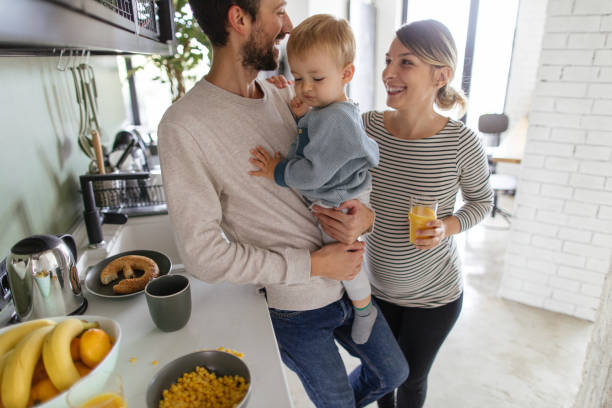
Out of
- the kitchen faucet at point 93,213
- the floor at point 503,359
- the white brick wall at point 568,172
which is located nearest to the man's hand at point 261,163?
the kitchen faucet at point 93,213

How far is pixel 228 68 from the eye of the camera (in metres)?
1.02

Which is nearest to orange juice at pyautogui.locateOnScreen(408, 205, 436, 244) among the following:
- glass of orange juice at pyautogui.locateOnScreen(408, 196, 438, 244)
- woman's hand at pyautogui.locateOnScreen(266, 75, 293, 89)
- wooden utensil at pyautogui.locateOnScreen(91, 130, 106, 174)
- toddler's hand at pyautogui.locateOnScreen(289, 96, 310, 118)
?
glass of orange juice at pyautogui.locateOnScreen(408, 196, 438, 244)

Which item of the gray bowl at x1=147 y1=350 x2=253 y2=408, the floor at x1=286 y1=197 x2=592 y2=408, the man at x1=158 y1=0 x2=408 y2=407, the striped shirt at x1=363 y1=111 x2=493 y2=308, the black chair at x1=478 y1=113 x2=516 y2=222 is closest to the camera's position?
the gray bowl at x1=147 y1=350 x2=253 y2=408

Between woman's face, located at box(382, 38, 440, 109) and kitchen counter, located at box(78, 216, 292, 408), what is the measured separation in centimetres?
83

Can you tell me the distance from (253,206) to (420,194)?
0.60 metres

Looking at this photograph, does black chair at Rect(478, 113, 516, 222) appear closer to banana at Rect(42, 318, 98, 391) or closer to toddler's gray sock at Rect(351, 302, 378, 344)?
toddler's gray sock at Rect(351, 302, 378, 344)

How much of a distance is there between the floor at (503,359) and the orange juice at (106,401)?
151cm

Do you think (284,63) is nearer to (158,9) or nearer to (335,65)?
(158,9)

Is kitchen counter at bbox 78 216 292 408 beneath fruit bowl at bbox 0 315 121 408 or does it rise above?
beneath

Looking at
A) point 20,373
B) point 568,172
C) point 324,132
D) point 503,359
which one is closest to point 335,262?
point 324,132

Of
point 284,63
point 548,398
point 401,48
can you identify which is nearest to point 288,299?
point 401,48

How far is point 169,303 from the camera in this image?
3.11 ft

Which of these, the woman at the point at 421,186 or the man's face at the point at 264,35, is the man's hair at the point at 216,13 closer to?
the man's face at the point at 264,35

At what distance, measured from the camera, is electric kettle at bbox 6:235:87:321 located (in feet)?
3.07
